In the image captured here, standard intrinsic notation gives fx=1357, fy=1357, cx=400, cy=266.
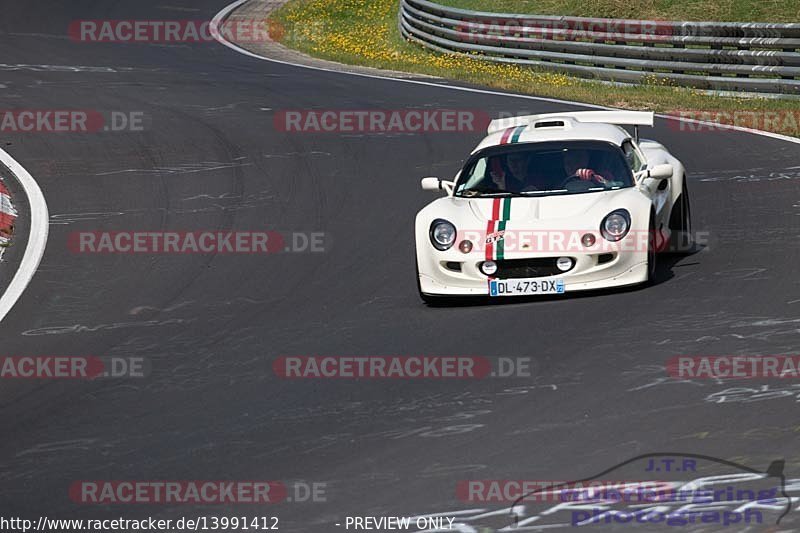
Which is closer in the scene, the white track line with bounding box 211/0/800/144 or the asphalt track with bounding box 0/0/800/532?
the asphalt track with bounding box 0/0/800/532

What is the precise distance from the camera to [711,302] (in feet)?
31.3

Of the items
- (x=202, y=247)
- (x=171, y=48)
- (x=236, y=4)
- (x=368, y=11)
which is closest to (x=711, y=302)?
(x=202, y=247)

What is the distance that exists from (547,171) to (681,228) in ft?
5.03

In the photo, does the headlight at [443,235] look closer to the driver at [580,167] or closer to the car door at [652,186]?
the driver at [580,167]

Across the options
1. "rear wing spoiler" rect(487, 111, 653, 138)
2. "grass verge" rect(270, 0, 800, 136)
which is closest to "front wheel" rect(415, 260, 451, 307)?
"rear wing spoiler" rect(487, 111, 653, 138)

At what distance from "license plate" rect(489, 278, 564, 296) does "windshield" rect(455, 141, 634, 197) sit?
102 cm

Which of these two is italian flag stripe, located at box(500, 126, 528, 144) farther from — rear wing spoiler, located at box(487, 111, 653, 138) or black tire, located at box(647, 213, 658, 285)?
black tire, located at box(647, 213, 658, 285)

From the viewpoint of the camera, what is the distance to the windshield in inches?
425

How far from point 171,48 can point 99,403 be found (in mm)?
22391

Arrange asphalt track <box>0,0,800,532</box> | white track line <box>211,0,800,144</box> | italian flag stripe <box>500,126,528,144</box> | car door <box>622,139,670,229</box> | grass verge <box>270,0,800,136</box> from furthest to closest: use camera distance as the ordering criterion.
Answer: grass verge <box>270,0,800,136</box> → white track line <box>211,0,800,144</box> → italian flag stripe <box>500,126,528,144</box> → car door <box>622,139,670,229</box> → asphalt track <box>0,0,800,532</box>

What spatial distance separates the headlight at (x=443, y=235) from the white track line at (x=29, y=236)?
3362 mm

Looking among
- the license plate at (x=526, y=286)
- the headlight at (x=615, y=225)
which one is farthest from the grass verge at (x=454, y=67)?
the license plate at (x=526, y=286)

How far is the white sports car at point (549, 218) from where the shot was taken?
9.96m

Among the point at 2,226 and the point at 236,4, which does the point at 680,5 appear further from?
the point at 2,226
